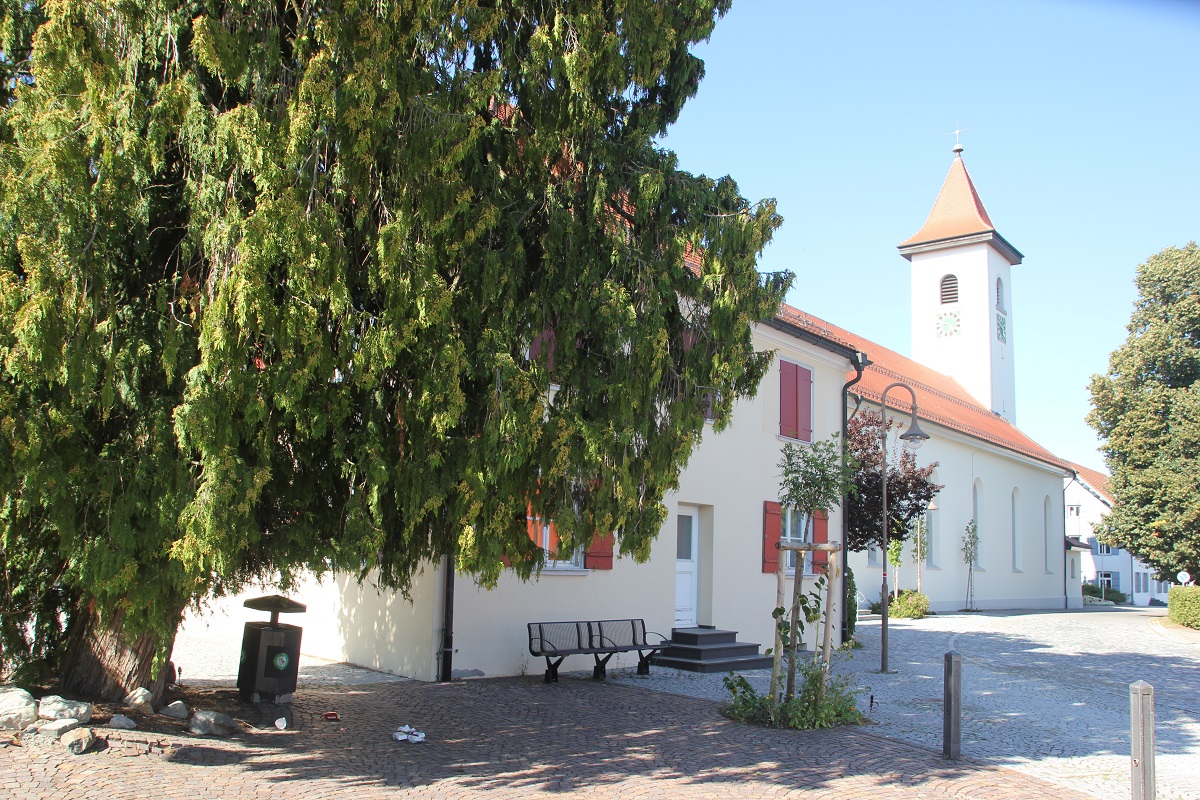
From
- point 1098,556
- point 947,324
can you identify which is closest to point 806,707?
point 947,324

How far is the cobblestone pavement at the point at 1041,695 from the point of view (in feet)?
28.6

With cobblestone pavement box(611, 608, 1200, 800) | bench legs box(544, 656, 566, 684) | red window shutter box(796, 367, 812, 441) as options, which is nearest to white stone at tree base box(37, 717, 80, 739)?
bench legs box(544, 656, 566, 684)

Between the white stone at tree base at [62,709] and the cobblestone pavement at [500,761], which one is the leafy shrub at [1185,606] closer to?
the cobblestone pavement at [500,761]

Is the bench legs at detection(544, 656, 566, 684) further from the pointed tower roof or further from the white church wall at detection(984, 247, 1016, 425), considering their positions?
the pointed tower roof

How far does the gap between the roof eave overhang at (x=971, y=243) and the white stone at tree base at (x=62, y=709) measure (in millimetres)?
43825

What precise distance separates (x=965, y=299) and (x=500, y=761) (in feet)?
138

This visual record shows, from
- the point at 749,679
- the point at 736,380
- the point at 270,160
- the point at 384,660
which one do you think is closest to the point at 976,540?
the point at 749,679

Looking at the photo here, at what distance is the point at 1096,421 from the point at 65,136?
110ft

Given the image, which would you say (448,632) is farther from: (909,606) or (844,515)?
(909,606)

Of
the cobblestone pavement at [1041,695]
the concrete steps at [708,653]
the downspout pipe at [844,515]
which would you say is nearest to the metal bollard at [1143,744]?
the cobblestone pavement at [1041,695]

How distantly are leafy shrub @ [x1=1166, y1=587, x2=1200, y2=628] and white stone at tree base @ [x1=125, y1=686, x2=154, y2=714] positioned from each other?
2839 centimetres

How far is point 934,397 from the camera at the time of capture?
36.8 metres

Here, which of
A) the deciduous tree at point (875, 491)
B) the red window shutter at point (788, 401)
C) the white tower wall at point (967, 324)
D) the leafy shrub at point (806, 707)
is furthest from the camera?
the white tower wall at point (967, 324)

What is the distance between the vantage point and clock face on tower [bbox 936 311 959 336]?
147ft
